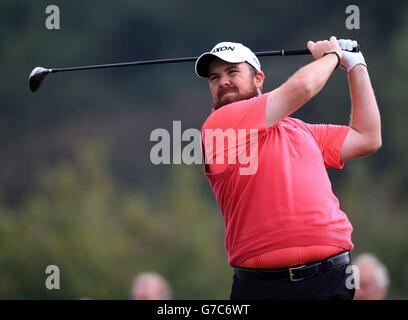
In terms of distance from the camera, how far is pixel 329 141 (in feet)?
19.6

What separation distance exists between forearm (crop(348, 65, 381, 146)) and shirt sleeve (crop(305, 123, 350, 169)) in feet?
0.33

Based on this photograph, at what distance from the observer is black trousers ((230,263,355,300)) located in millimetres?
5430

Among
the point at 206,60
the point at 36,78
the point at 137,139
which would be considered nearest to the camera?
the point at 206,60

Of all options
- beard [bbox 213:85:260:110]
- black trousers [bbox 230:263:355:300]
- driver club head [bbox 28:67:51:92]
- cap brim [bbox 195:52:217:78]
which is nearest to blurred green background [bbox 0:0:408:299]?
driver club head [bbox 28:67:51:92]

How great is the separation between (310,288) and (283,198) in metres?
0.43

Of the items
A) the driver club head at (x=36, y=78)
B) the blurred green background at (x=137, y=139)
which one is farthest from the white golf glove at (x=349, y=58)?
the blurred green background at (x=137, y=139)

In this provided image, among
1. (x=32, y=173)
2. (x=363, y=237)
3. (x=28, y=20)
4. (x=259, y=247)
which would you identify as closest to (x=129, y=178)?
(x=32, y=173)

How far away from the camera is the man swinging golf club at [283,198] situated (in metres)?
5.46

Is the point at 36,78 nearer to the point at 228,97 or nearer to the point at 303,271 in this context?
the point at 228,97

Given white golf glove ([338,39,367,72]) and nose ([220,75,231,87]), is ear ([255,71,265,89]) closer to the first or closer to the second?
nose ([220,75,231,87])

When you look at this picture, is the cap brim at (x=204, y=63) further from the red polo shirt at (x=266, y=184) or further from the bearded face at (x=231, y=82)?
the red polo shirt at (x=266, y=184)

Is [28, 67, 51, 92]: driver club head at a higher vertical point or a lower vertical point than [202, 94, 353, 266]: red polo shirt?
higher

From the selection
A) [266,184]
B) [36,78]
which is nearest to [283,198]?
[266,184]

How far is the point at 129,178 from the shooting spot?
28516 millimetres
